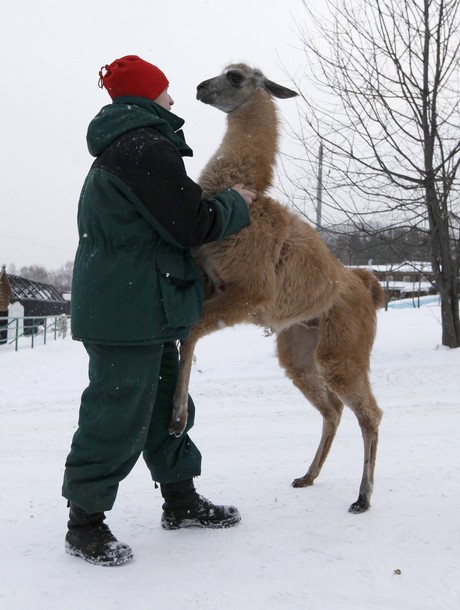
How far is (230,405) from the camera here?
778cm

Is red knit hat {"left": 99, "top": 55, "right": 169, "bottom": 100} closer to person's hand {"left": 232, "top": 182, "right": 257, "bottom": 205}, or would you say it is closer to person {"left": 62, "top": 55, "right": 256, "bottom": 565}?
person {"left": 62, "top": 55, "right": 256, "bottom": 565}

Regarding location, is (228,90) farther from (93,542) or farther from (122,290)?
(93,542)

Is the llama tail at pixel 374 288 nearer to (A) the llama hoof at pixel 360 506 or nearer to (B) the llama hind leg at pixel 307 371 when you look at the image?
(B) the llama hind leg at pixel 307 371

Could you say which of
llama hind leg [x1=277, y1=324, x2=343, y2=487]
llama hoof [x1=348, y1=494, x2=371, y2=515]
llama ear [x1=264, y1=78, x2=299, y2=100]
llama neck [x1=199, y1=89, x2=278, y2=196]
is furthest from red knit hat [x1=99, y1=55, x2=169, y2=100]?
llama hoof [x1=348, y1=494, x2=371, y2=515]

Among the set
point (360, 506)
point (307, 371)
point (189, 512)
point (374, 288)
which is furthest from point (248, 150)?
point (360, 506)

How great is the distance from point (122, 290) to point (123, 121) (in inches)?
31.1

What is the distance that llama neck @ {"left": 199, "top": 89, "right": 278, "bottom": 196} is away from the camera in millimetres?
3193

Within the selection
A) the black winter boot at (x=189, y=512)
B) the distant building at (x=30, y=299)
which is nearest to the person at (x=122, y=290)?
the black winter boot at (x=189, y=512)

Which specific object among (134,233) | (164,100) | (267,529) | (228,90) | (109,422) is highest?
(228,90)

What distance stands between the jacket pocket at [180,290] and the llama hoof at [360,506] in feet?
4.70

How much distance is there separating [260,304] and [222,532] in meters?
1.17

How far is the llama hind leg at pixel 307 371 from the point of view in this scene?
13.0 feet

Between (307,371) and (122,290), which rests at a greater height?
(122,290)

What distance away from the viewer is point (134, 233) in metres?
2.60
